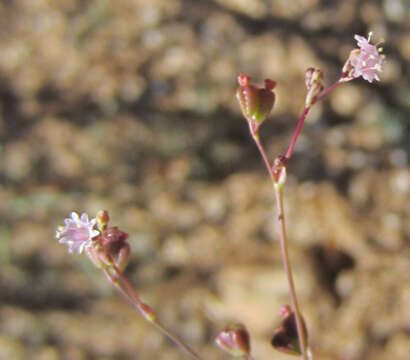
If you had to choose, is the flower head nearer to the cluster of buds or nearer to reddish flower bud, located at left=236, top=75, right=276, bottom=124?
reddish flower bud, located at left=236, top=75, right=276, bottom=124

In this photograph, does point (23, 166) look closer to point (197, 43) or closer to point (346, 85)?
point (197, 43)

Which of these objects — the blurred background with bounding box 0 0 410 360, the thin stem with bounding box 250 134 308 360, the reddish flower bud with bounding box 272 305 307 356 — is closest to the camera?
the thin stem with bounding box 250 134 308 360

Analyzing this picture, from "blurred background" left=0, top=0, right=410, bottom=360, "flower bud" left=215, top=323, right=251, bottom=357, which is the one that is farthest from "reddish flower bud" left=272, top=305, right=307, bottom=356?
"blurred background" left=0, top=0, right=410, bottom=360

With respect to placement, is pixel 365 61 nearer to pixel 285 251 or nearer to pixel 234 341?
pixel 285 251

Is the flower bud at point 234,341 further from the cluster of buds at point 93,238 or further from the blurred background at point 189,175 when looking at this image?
the blurred background at point 189,175

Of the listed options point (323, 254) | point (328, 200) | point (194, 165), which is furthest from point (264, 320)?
point (194, 165)

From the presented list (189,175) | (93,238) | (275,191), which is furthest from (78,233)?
(189,175)
